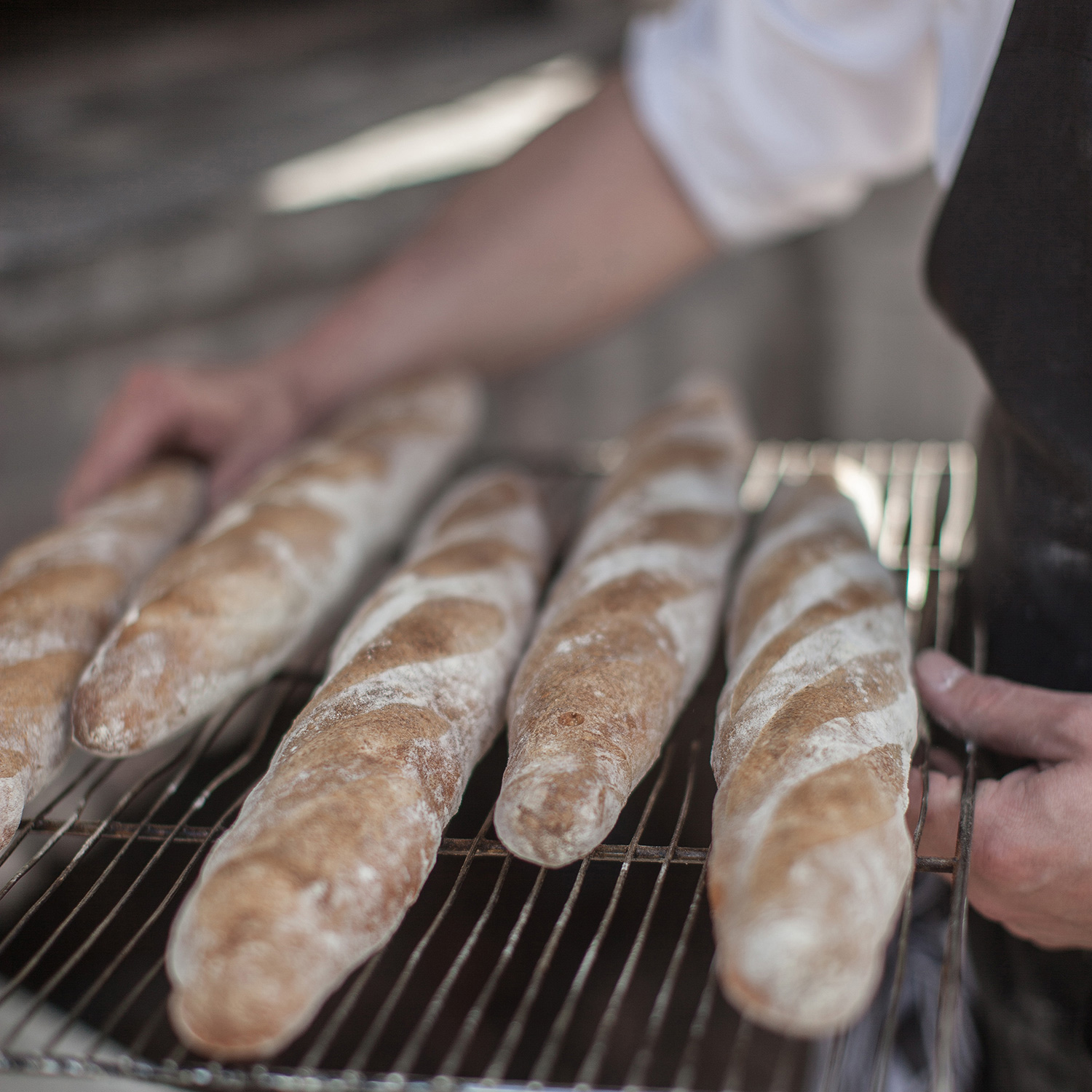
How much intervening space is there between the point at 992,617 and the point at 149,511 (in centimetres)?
100

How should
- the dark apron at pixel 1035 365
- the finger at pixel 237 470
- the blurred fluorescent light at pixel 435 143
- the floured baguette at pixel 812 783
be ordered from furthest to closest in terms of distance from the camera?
the blurred fluorescent light at pixel 435 143 < the finger at pixel 237 470 < the dark apron at pixel 1035 365 < the floured baguette at pixel 812 783

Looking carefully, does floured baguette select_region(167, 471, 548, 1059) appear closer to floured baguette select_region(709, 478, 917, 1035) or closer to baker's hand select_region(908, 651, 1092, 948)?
floured baguette select_region(709, 478, 917, 1035)

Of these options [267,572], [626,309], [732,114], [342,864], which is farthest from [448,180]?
[342,864]

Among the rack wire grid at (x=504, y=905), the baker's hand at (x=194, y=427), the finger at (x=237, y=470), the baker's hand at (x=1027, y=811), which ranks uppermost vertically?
the baker's hand at (x=194, y=427)

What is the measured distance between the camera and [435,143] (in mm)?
2438

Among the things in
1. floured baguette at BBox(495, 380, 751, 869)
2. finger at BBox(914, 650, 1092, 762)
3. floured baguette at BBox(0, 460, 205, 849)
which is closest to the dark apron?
finger at BBox(914, 650, 1092, 762)

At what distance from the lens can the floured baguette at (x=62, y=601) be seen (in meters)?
0.88

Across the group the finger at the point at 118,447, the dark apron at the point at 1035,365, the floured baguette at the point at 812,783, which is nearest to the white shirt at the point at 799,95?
the dark apron at the point at 1035,365

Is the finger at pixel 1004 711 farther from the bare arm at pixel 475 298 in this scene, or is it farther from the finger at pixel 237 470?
the finger at pixel 237 470

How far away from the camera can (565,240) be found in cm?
149

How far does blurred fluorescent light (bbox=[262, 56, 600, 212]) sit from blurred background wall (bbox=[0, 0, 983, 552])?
1.4 inches

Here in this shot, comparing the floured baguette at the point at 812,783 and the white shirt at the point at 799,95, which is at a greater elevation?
the white shirt at the point at 799,95

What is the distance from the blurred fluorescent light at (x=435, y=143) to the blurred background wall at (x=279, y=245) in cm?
4

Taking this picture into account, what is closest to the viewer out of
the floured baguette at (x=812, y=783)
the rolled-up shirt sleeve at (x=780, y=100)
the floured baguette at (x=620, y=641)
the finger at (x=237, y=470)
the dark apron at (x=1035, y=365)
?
the floured baguette at (x=812, y=783)
